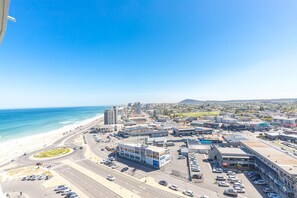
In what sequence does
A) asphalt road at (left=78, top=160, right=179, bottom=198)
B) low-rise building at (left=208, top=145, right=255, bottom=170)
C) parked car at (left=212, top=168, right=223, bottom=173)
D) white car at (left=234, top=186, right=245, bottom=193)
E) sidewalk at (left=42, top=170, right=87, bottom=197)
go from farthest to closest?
low-rise building at (left=208, top=145, right=255, bottom=170) < parked car at (left=212, top=168, right=223, bottom=173) < sidewalk at (left=42, top=170, right=87, bottom=197) < asphalt road at (left=78, top=160, right=179, bottom=198) < white car at (left=234, top=186, right=245, bottom=193)

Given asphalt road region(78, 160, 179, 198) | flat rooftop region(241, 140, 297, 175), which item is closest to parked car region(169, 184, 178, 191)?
asphalt road region(78, 160, 179, 198)

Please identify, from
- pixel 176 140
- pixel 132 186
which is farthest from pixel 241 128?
pixel 132 186

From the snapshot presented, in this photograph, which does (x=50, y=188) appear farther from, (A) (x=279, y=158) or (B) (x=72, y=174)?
(A) (x=279, y=158)

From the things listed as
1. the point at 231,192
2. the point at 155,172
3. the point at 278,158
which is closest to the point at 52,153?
the point at 155,172

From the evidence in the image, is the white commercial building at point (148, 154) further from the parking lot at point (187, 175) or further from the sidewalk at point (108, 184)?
the sidewalk at point (108, 184)

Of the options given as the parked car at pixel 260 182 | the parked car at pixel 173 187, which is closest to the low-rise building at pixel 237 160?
the parked car at pixel 260 182

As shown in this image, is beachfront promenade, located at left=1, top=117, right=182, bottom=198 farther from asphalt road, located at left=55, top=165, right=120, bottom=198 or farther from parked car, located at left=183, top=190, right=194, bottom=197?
parked car, located at left=183, top=190, right=194, bottom=197

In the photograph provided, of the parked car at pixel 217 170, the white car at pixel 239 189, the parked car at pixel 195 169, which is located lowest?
the white car at pixel 239 189
